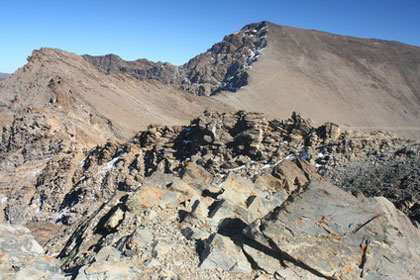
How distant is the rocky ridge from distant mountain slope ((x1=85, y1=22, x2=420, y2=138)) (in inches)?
11.2

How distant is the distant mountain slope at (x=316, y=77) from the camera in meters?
51.4

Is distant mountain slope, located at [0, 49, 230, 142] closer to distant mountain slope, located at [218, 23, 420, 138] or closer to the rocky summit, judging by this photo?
the rocky summit

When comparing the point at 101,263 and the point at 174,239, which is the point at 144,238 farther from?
the point at 101,263

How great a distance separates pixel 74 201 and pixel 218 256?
12448 millimetres

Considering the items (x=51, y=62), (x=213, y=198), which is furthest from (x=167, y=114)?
(x=213, y=198)

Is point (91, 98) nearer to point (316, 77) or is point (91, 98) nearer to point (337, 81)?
point (316, 77)

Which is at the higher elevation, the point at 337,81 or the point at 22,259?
the point at 337,81

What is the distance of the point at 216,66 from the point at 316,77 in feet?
98.1

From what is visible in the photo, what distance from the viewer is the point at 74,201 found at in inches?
620

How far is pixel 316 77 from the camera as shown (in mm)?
63375

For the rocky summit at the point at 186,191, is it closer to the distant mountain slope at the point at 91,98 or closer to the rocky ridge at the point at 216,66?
the distant mountain slope at the point at 91,98

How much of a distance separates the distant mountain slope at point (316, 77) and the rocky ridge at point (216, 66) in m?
0.28

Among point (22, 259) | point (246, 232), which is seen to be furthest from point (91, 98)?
point (246, 232)

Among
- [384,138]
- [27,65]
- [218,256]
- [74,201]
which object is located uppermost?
[27,65]
